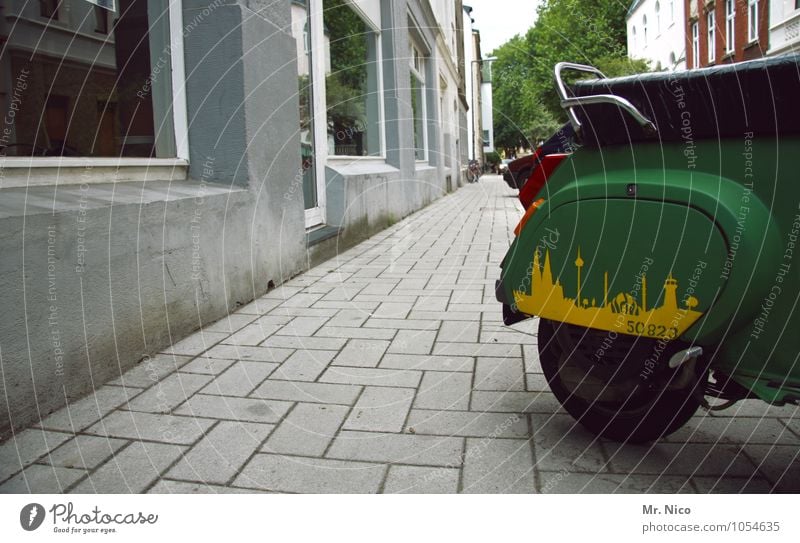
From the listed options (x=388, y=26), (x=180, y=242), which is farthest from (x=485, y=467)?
(x=388, y=26)

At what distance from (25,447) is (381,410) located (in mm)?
1421

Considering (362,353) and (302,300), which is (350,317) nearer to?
(302,300)

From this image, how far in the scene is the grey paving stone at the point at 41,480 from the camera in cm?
227

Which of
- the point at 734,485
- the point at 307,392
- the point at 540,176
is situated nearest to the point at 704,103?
the point at 540,176

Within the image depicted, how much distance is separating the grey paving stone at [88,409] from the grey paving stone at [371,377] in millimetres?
955

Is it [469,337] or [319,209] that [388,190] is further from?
[469,337]

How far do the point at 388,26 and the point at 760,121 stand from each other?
9862mm

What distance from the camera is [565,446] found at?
8.39 feet

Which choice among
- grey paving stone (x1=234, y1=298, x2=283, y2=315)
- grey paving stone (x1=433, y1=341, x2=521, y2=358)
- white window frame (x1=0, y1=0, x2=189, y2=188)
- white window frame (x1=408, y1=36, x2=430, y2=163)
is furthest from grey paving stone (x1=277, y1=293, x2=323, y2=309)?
white window frame (x1=408, y1=36, x2=430, y2=163)

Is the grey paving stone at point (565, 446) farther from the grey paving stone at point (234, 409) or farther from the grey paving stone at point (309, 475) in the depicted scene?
the grey paving stone at point (234, 409)

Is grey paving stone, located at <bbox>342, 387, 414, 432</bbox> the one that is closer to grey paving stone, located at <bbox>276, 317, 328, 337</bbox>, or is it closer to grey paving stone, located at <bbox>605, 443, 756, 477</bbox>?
grey paving stone, located at <bbox>605, 443, 756, 477</bbox>

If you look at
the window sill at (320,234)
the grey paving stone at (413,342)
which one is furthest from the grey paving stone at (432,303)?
the window sill at (320,234)

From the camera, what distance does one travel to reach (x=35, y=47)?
348 cm

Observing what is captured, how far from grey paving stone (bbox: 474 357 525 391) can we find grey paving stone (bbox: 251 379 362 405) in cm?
63
